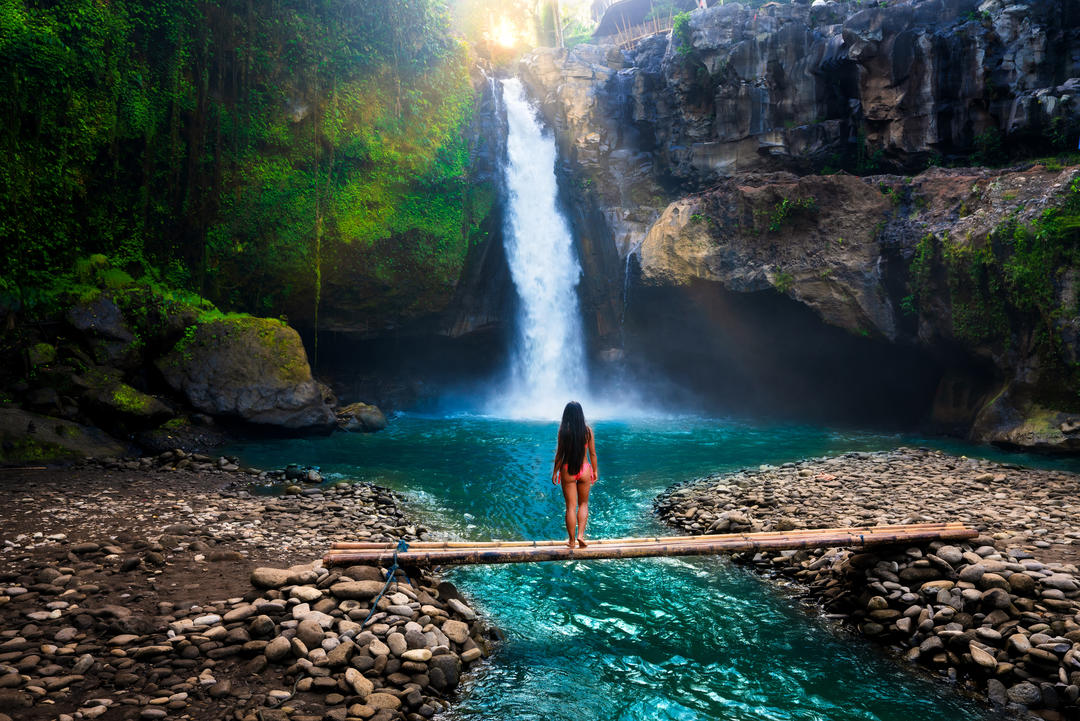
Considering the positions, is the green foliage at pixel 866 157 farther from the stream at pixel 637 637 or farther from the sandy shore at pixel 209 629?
the sandy shore at pixel 209 629

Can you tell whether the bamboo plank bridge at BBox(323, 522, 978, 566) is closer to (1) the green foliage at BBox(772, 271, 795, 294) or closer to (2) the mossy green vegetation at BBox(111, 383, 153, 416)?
(2) the mossy green vegetation at BBox(111, 383, 153, 416)

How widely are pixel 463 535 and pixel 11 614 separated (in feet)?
16.6

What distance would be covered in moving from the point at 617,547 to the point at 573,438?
1108 mm

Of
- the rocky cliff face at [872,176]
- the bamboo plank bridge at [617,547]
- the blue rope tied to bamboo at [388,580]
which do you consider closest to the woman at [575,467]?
the bamboo plank bridge at [617,547]

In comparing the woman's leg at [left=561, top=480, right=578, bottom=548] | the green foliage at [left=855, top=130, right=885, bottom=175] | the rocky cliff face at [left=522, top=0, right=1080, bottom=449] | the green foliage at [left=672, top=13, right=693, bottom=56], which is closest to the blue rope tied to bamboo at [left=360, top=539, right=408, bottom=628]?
the woman's leg at [left=561, top=480, right=578, bottom=548]

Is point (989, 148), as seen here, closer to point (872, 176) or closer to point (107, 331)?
point (872, 176)

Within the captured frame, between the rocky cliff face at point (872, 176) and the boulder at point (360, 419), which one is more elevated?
the rocky cliff face at point (872, 176)

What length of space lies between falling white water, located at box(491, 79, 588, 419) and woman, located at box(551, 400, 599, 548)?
1622cm

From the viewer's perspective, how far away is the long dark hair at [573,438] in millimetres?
5809

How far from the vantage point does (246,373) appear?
15.6m

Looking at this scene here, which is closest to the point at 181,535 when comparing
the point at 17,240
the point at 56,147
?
the point at 17,240

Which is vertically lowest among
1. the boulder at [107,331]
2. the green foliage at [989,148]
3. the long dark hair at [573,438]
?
the long dark hair at [573,438]

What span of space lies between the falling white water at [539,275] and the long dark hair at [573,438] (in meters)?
16.3

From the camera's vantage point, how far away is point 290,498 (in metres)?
9.75
